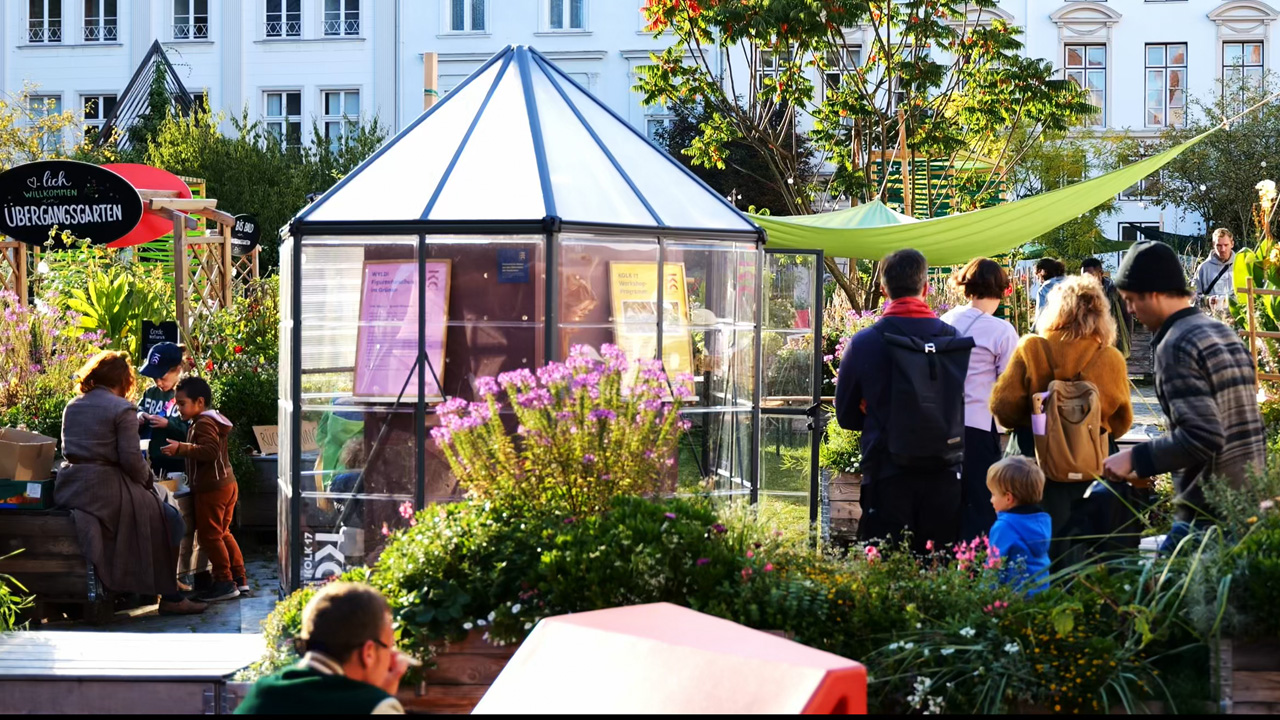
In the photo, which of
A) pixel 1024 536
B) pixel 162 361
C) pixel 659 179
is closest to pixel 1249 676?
pixel 1024 536

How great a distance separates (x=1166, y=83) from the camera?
125 feet

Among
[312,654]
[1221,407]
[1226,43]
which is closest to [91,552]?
[312,654]

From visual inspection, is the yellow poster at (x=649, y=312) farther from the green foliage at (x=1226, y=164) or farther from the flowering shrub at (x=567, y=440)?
the green foliage at (x=1226, y=164)

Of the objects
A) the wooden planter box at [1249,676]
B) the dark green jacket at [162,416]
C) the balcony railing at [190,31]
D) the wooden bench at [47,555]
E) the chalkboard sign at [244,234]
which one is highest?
the balcony railing at [190,31]

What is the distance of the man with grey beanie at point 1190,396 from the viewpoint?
4.68m

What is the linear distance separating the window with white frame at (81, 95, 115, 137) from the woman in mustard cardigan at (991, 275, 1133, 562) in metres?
38.2

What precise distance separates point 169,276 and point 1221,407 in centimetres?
1770

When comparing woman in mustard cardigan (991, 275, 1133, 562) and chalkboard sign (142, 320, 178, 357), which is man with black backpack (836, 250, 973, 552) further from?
chalkboard sign (142, 320, 178, 357)

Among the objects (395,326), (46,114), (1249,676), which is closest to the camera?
(1249,676)

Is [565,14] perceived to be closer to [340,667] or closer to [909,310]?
[909,310]

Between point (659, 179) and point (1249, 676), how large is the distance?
4.00 meters

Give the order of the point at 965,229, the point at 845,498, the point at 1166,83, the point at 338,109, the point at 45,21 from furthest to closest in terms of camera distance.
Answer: the point at 45,21, the point at 338,109, the point at 1166,83, the point at 965,229, the point at 845,498

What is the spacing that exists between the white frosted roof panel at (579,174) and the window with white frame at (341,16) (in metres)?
33.5

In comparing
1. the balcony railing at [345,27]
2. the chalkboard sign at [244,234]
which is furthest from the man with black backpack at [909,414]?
the balcony railing at [345,27]
